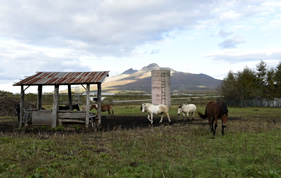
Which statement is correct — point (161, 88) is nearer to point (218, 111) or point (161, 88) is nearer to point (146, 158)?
point (218, 111)

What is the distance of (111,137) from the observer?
1206 cm

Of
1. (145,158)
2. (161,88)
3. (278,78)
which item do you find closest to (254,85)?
(278,78)

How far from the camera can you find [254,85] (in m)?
53.3

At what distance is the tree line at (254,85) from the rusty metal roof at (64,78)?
38999 mm

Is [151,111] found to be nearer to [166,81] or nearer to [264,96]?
[166,81]

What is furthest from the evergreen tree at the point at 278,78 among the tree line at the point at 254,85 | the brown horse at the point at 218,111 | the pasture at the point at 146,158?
the pasture at the point at 146,158

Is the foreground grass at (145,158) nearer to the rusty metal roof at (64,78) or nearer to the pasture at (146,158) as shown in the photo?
the pasture at (146,158)

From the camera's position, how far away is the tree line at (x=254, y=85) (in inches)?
1956

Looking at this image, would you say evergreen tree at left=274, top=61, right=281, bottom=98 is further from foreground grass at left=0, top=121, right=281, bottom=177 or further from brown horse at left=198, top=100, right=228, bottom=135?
foreground grass at left=0, top=121, right=281, bottom=177

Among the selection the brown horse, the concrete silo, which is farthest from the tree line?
the brown horse

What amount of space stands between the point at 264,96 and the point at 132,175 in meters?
52.9

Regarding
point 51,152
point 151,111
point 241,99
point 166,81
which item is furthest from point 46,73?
point 241,99

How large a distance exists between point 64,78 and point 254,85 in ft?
158

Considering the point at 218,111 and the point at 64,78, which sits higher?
the point at 64,78
